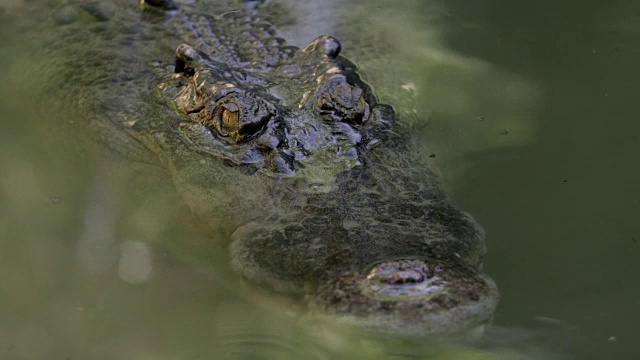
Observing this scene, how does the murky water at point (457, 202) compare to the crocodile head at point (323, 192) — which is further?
the murky water at point (457, 202)

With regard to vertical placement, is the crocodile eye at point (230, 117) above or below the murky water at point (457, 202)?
above

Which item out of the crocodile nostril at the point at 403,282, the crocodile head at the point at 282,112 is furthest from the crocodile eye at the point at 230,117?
the crocodile nostril at the point at 403,282

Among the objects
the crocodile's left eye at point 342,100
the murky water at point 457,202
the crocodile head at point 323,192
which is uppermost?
the crocodile's left eye at point 342,100

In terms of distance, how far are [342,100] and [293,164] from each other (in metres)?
0.57

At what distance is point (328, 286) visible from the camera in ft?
9.50

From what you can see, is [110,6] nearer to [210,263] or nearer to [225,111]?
[225,111]

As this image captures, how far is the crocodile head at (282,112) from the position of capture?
3850 millimetres

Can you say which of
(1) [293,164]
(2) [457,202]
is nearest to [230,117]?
(1) [293,164]

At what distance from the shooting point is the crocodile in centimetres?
284

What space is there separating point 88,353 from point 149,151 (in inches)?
61.9

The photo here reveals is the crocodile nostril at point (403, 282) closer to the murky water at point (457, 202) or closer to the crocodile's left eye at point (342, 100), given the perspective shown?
the murky water at point (457, 202)

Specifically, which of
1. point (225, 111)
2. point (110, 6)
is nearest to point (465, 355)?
point (225, 111)

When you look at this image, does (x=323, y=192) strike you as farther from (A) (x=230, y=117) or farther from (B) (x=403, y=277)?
(B) (x=403, y=277)

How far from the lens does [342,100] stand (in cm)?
Result: 413
